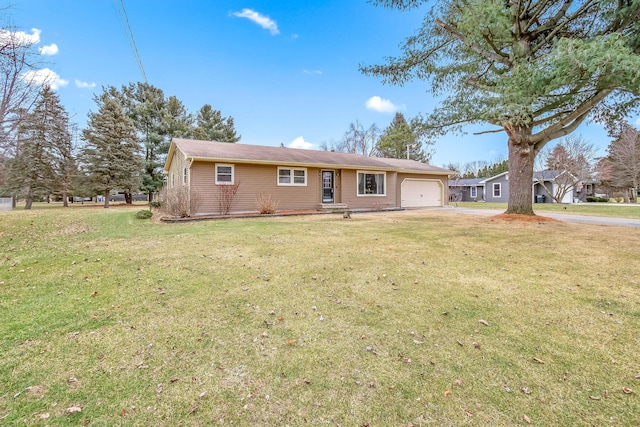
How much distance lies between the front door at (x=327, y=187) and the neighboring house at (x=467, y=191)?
2429 cm

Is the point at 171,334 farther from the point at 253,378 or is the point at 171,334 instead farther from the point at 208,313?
the point at 253,378

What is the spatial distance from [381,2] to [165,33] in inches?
391

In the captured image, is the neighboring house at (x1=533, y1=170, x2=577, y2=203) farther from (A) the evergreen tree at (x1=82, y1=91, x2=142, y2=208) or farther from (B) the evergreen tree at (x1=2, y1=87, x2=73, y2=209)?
(B) the evergreen tree at (x1=2, y1=87, x2=73, y2=209)

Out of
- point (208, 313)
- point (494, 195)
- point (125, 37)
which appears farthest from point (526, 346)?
point (494, 195)

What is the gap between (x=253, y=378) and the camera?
7.19ft

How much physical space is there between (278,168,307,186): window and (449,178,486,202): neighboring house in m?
26.1

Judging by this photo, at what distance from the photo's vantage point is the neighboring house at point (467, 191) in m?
35.5

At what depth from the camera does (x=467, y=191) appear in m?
38.0

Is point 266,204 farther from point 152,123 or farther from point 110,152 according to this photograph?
point 152,123

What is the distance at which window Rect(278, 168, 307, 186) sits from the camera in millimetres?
14976

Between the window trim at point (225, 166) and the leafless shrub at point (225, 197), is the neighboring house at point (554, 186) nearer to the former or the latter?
the window trim at point (225, 166)

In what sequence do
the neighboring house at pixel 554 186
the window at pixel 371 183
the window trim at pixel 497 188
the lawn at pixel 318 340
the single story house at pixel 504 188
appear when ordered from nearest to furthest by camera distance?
the lawn at pixel 318 340, the window at pixel 371 183, the neighboring house at pixel 554 186, the single story house at pixel 504 188, the window trim at pixel 497 188

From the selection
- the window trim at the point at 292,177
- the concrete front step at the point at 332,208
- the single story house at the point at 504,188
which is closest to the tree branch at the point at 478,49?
the window trim at the point at 292,177

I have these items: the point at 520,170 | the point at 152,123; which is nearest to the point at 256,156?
the point at 520,170
